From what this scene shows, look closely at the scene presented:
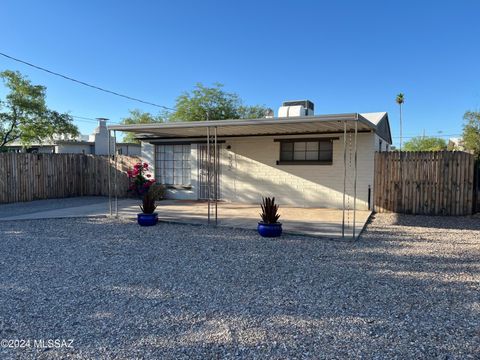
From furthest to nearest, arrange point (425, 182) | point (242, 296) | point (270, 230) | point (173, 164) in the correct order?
point (173, 164), point (425, 182), point (270, 230), point (242, 296)

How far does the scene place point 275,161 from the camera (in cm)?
1080

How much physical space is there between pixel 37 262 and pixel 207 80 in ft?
68.1

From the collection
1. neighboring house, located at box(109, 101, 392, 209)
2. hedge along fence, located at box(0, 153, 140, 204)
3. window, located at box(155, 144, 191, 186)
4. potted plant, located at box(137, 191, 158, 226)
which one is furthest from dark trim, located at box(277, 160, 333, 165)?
hedge along fence, located at box(0, 153, 140, 204)

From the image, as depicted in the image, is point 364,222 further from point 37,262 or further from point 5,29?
point 5,29

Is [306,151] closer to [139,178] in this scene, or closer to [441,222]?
[441,222]

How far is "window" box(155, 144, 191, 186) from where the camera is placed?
12156 millimetres

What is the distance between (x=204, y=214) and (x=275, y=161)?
11.1 ft

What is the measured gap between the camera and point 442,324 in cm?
284

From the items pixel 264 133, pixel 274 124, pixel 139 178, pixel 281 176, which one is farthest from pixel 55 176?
pixel 274 124

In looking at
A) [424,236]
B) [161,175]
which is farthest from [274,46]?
[424,236]

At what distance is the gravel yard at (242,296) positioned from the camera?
2.51 m

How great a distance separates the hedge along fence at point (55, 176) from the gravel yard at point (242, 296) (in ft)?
20.7

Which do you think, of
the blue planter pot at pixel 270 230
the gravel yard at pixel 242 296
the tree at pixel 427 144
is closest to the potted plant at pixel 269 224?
the blue planter pot at pixel 270 230

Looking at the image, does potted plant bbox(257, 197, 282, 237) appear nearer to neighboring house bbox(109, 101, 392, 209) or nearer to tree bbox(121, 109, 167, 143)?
neighboring house bbox(109, 101, 392, 209)
